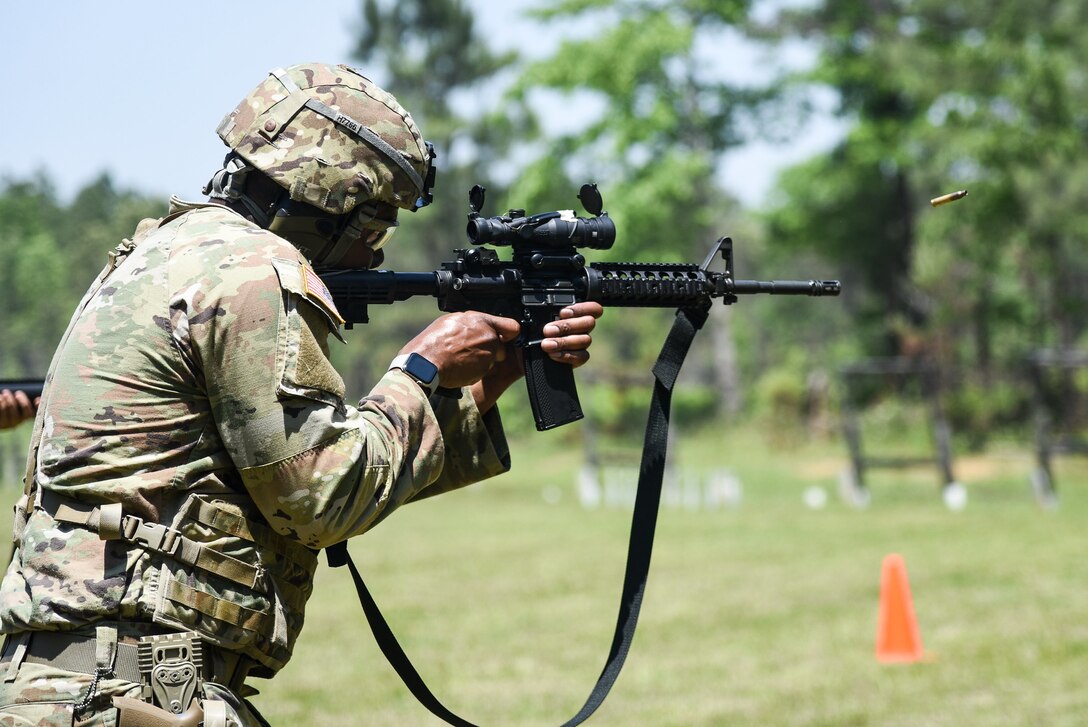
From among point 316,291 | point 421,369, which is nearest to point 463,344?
point 421,369

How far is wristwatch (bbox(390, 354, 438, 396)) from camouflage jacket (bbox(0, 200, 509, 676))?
0.87 feet

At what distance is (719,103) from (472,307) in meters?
36.2

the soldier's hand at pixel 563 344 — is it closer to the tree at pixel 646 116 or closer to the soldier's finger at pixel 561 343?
the soldier's finger at pixel 561 343

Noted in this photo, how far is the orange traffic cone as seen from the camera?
9.25 meters

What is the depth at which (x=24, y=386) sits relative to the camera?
500cm

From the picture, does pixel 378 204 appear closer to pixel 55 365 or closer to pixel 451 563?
pixel 55 365

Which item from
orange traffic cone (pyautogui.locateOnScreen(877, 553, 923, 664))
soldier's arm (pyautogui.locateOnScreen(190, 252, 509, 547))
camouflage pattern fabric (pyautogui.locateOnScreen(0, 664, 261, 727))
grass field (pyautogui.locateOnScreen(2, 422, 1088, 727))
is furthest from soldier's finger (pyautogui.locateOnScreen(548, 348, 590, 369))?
orange traffic cone (pyautogui.locateOnScreen(877, 553, 923, 664))

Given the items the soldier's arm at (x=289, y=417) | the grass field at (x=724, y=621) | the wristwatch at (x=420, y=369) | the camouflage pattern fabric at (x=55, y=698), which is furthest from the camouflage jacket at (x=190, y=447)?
the grass field at (x=724, y=621)

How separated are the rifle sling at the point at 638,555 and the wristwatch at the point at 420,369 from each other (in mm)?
615

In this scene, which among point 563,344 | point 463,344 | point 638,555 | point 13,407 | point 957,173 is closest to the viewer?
point 463,344

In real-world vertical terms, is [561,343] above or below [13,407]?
below

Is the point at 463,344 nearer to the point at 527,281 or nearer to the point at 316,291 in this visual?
the point at 527,281

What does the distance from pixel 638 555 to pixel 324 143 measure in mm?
1645

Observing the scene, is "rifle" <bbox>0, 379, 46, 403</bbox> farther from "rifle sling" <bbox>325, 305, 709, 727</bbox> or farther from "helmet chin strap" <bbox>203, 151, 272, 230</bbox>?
"helmet chin strap" <bbox>203, 151, 272, 230</bbox>
